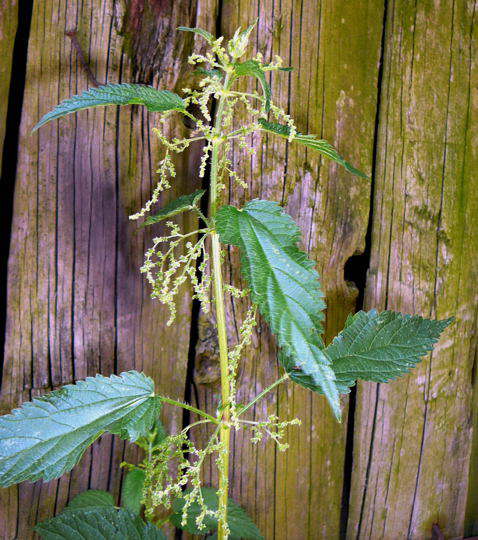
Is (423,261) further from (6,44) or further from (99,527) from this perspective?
(6,44)

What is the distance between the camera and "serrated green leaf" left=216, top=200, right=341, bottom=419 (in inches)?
28.3

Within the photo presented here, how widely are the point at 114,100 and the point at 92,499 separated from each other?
996mm

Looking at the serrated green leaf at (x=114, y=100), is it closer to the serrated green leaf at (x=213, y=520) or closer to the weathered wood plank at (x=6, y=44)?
the weathered wood plank at (x=6, y=44)

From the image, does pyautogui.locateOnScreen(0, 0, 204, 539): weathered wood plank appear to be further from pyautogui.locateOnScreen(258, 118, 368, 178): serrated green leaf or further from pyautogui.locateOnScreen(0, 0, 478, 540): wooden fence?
pyautogui.locateOnScreen(258, 118, 368, 178): serrated green leaf

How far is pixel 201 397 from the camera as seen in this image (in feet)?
4.75

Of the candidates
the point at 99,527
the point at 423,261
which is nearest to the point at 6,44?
the point at 99,527

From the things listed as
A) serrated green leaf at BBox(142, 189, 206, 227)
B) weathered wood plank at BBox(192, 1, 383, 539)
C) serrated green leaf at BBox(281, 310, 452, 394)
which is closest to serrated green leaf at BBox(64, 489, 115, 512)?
weathered wood plank at BBox(192, 1, 383, 539)

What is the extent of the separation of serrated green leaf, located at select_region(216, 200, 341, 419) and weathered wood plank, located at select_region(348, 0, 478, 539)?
80 centimetres

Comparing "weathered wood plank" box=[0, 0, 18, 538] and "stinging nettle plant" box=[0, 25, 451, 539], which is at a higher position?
"weathered wood plank" box=[0, 0, 18, 538]

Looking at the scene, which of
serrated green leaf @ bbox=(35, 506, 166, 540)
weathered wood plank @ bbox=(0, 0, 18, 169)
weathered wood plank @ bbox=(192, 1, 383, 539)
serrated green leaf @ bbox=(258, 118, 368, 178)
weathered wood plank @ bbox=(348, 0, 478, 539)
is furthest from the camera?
weathered wood plank @ bbox=(348, 0, 478, 539)

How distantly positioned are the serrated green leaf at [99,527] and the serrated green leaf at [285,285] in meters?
0.58

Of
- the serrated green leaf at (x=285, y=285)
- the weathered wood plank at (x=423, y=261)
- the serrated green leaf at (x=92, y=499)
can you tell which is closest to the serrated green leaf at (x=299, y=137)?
the serrated green leaf at (x=285, y=285)

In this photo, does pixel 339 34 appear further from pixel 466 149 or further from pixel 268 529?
pixel 268 529

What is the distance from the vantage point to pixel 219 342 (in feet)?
3.32
